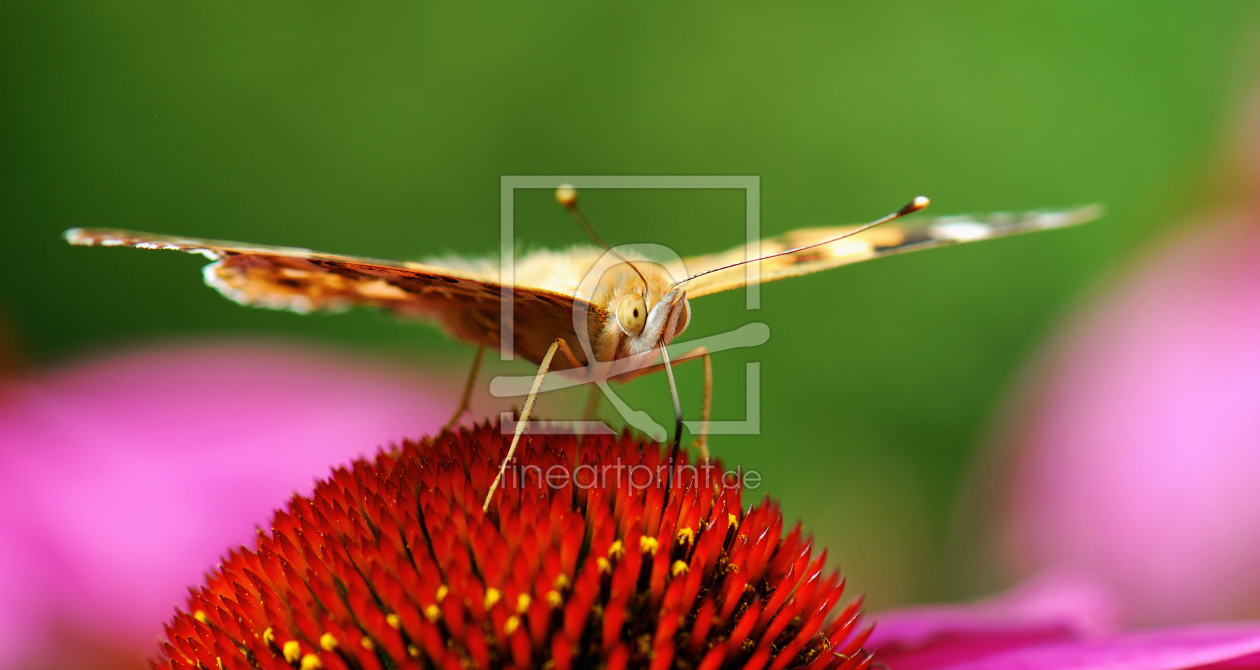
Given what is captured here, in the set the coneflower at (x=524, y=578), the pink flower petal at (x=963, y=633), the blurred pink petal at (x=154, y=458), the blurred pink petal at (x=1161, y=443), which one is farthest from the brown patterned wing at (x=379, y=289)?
the blurred pink petal at (x=1161, y=443)

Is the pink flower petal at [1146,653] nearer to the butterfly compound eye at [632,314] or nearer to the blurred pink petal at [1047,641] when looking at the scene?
the blurred pink petal at [1047,641]

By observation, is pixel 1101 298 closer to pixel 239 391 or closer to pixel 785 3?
pixel 785 3

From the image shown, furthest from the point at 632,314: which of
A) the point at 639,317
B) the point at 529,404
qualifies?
the point at 529,404

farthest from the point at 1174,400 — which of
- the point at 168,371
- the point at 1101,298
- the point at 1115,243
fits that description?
the point at 168,371

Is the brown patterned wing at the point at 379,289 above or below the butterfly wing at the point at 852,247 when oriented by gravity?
below

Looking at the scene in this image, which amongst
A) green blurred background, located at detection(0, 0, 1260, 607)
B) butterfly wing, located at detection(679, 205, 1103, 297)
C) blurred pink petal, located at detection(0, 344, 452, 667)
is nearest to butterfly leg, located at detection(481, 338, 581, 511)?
butterfly wing, located at detection(679, 205, 1103, 297)

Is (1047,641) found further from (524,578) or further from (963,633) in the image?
(524,578)
